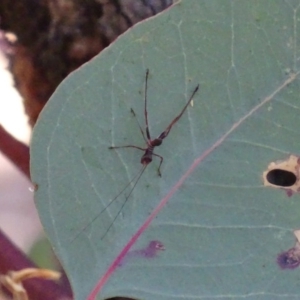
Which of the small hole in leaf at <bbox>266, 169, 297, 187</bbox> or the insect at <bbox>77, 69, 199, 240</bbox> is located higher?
the small hole in leaf at <bbox>266, 169, 297, 187</bbox>

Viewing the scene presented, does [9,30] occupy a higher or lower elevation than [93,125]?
higher

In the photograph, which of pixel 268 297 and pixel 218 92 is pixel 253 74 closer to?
pixel 218 92

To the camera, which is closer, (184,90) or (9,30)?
(184,90)

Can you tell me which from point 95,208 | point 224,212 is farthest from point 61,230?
point 224,212
